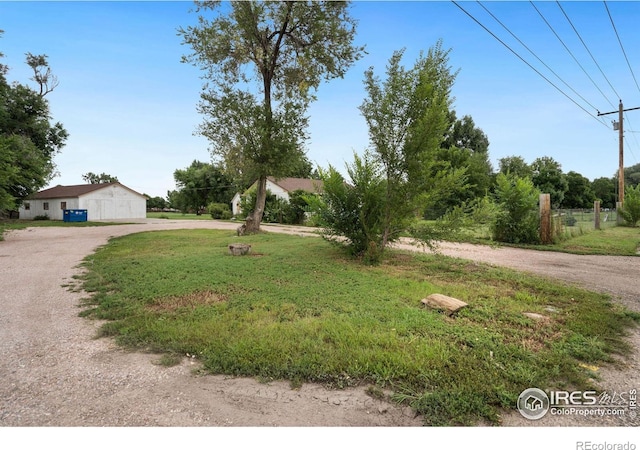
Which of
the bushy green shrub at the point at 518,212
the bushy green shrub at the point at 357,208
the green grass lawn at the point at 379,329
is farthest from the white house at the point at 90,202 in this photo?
the bushy green shrub at the point at 518,212

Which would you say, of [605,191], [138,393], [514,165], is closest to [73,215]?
[138,393]

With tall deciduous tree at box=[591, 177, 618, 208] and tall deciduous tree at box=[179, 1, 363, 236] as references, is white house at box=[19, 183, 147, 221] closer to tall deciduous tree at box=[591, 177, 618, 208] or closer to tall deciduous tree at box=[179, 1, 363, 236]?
tall deciduous tree at box=[179, 1, 363, 236]

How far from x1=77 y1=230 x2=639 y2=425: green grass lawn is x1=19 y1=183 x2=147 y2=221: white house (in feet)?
113

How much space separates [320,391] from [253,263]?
536cm

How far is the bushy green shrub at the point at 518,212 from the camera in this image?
11797 millimetres

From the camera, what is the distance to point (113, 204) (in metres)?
36.8

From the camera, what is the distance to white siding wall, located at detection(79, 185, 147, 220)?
34375mm

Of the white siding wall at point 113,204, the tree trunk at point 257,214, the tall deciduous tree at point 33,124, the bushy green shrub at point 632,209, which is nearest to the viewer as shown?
the tree trunk at point 257,214

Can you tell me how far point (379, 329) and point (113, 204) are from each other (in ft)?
136

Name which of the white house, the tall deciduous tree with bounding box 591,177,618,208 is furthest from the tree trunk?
the tall deciduous tree with bounding box 591,177,618,208

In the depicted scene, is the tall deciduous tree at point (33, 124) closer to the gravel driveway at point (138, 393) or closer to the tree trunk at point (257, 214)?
the tree trunk at point (257, 214)

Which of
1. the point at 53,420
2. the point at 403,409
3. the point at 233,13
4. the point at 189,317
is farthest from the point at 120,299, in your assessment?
the point at 233,13

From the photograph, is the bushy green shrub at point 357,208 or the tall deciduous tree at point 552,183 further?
the tall deciduous tree at point 552,183

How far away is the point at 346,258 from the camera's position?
8.15 meters
